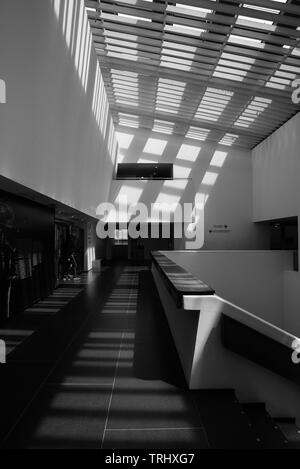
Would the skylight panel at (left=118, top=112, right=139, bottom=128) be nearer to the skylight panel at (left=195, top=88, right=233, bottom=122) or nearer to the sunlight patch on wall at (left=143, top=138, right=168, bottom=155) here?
the sunlight patch on wall at (left=143, top=138, right=168, bottom=155)

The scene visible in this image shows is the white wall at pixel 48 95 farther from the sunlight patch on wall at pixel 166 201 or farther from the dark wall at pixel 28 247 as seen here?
the sunlight patch on wall at pixel 166 201

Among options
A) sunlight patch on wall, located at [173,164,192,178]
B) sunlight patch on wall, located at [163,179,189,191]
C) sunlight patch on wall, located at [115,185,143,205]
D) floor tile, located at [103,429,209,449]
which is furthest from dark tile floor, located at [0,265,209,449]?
sunlight patch on wall, located at [173,164,192,178]

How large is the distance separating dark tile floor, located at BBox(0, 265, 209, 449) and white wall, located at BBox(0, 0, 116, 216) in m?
2.75

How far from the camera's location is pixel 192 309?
3.67m

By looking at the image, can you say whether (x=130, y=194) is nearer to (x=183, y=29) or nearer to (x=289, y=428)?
(x=183, y=29)

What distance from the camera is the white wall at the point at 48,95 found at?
508 cm

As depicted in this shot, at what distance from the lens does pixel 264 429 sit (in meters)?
3.08

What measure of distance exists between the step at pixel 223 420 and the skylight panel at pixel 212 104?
13249 mm

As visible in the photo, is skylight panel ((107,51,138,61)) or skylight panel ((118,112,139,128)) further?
skylight panel ((118,112,139,128))

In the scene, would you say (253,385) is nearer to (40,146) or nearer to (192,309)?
(192,309)

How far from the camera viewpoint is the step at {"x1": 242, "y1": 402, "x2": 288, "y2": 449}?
2784 mm

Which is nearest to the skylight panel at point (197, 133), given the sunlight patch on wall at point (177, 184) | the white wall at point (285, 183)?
the sunlight patch on wall at point (177, 184)

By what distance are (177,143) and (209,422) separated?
2066cm

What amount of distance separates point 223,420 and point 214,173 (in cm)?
2009
